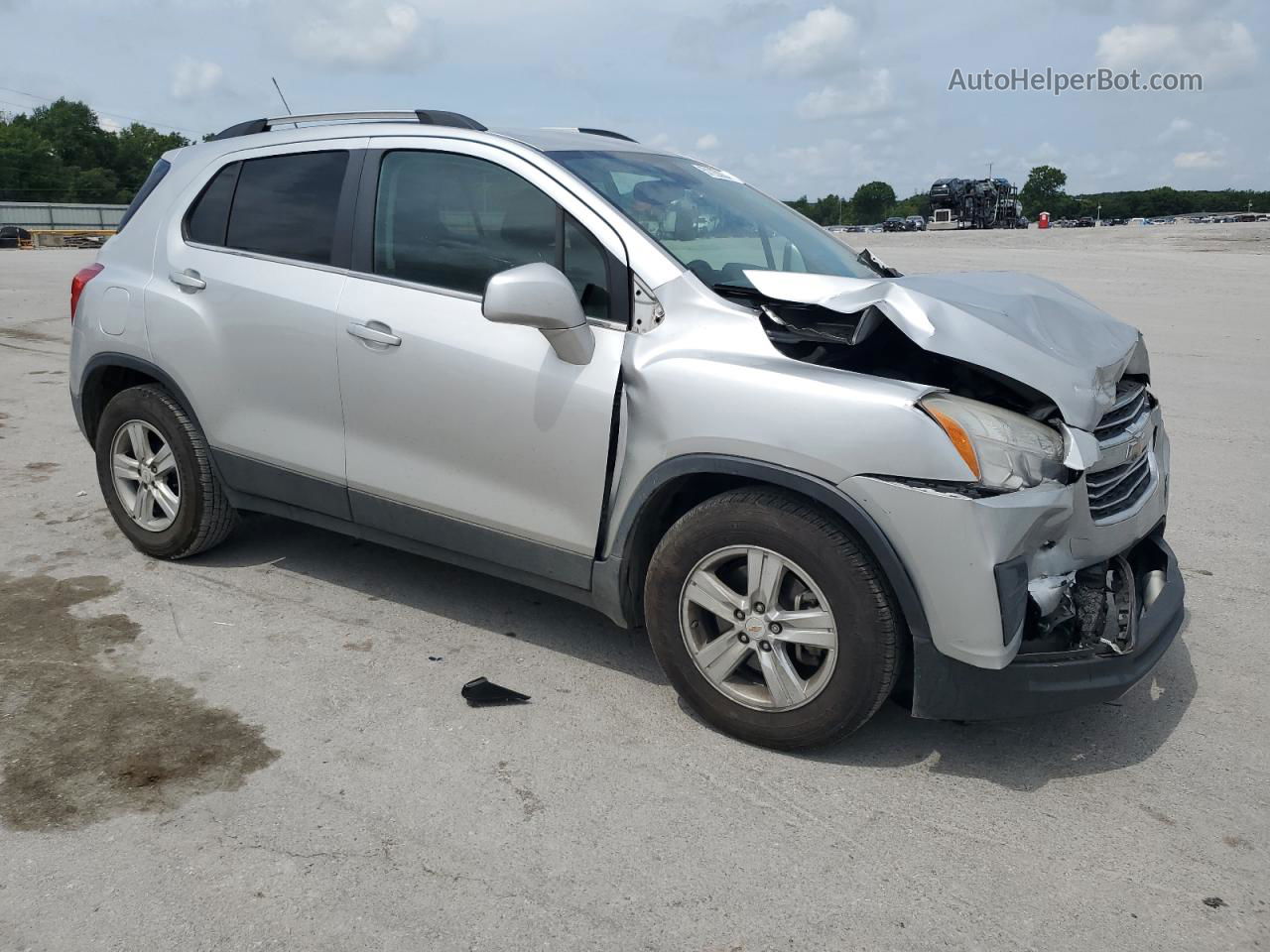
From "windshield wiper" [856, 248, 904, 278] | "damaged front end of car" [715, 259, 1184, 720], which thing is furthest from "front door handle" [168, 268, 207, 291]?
"windshield wiper" [856, 248, 904, 278]

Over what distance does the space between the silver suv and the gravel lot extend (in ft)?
1.03

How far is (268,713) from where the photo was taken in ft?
11.9

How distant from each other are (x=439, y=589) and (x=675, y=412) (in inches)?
73.5

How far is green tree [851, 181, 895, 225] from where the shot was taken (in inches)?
4478

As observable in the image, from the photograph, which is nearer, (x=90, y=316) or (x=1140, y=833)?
(x=1140, y=833)

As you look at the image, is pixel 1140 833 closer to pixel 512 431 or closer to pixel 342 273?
pixel 512 431

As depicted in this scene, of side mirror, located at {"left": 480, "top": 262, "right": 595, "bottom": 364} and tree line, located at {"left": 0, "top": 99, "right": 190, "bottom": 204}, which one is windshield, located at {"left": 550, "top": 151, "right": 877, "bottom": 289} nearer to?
side mirror, located at {"left": 480, "top": 262, "right": 595, "bottom": 364}

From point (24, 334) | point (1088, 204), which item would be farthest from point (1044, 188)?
point (24, 334)

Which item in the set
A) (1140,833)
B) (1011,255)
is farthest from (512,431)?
(1011,255)

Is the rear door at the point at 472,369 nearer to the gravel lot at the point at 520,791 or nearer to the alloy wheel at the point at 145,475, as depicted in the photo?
the gravel lot at the point at 520,791

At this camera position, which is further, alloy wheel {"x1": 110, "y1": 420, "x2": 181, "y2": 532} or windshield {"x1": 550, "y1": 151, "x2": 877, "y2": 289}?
alloy wheel {"x1": 110, "y1": 420, "x2": 181, "y2": 532}

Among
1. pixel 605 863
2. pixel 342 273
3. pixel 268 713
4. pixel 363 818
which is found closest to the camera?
pixel 605 863

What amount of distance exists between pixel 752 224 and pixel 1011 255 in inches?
1137

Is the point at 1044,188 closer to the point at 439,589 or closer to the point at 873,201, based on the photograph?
the point at 873,201
